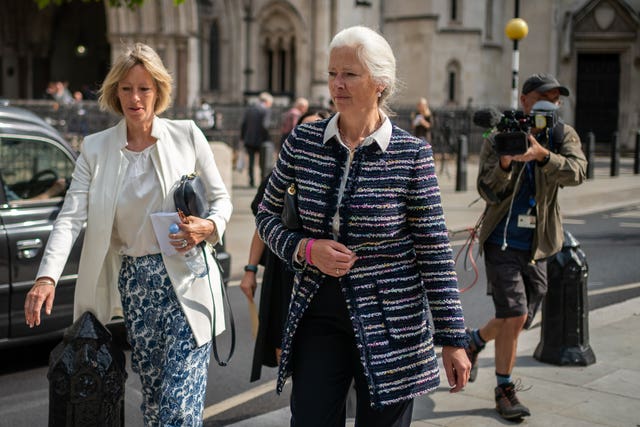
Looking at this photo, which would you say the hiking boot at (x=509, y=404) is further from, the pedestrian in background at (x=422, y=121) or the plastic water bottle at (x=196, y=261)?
the pedestrian in background at (x=422, y=121)

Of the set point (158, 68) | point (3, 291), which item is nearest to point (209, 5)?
point (3, 291)

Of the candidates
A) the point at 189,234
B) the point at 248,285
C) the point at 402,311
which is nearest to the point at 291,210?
the point at 402,311

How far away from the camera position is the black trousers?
329cm

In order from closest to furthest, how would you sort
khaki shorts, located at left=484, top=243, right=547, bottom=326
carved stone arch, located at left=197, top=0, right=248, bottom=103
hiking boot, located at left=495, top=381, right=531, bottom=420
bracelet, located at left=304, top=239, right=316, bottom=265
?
bracelet, located at left=304, top=239, right=316, bottom=265 → hiking boot, located at left=495, top=381, right=531, bottom=420 → khaki shorts, located at left=484, top=243, right=547, bottom=326 → carved stone arch, located at left=197, top=0, right=248, bottom=103

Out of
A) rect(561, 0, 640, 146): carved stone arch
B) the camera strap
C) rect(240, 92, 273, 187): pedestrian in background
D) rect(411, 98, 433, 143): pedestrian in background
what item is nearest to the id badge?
the camera strap

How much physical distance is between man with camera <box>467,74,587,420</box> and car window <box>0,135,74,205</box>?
3.19 meters

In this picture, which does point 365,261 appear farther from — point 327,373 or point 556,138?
point 556,138

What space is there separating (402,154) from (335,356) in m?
0.74

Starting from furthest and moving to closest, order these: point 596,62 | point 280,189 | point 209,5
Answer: point 596,62 < point 209,5 < point 280,189

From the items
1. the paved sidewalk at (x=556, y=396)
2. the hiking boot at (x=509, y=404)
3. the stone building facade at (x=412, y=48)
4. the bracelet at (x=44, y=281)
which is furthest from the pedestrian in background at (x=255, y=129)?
the bracelet at (x=44, y=281)

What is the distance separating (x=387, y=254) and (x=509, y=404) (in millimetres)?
2328

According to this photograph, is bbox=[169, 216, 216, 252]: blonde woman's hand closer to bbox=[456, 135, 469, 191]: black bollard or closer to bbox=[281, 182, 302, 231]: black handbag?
bbox=[281, 182, 302, 231]: black handbag

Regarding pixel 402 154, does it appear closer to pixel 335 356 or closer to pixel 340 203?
pixel 340 203

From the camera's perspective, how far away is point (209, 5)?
31.8 metres
